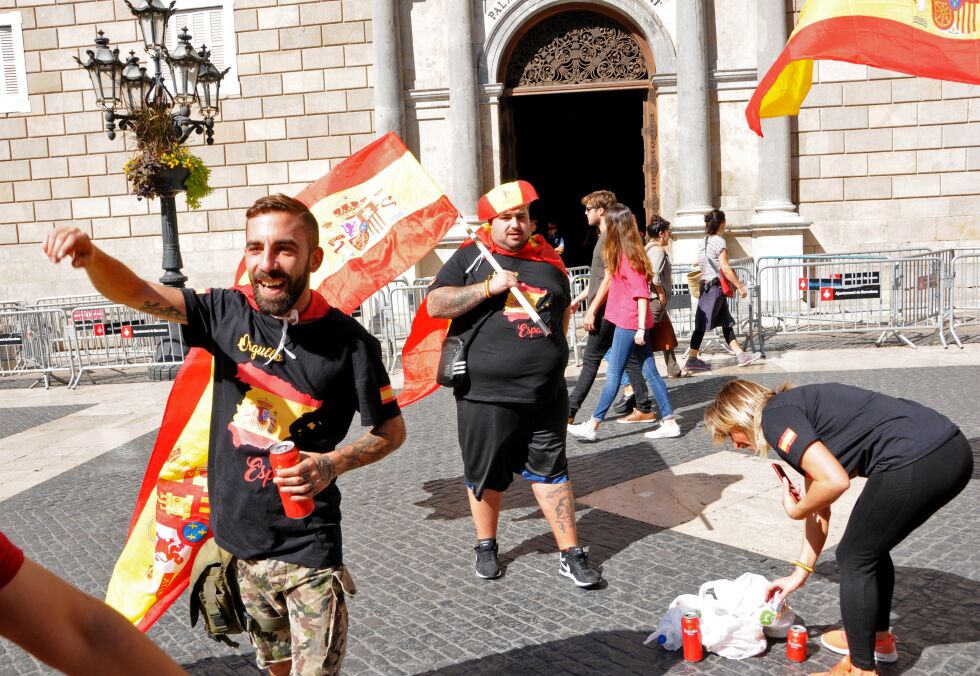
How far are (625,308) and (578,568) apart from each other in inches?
130

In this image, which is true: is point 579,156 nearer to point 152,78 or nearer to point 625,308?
point 152,78

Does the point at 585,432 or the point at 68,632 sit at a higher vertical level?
the point at 68,632

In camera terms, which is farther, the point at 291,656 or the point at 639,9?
the point at 639,9

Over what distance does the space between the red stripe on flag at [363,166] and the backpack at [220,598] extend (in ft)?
6.83

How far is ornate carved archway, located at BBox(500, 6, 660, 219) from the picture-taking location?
14.7 metres

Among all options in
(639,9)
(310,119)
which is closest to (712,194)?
(639,9)

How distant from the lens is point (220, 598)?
9.14 feet

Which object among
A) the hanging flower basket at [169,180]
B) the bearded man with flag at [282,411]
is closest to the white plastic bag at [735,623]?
the bearded man with flag at [282,411]

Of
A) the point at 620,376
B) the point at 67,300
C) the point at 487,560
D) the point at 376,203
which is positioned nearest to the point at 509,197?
the point at 376,203

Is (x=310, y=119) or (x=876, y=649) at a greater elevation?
(x=310, y=119)

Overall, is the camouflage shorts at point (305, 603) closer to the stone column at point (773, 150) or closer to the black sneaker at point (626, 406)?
the black sneaker at point (626, 406)

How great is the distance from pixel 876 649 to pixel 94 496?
5.36 m

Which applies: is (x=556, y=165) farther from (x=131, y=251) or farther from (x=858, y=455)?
(x=858, y=455)

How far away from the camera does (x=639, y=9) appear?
14258 millimetres
